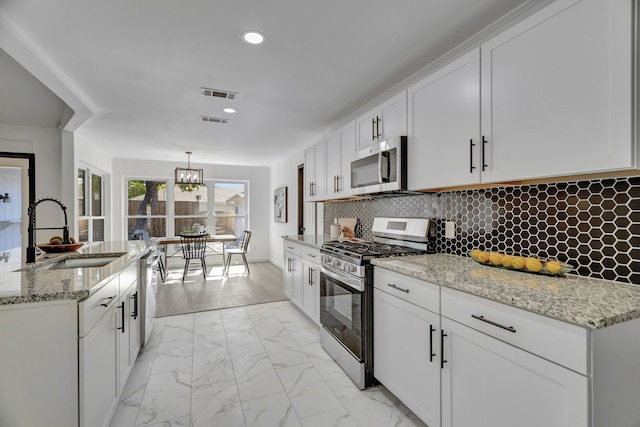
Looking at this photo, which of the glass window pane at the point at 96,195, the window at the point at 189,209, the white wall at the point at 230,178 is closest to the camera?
the glass window pane at the point at 96,195

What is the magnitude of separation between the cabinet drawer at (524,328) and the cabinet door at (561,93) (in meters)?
0.67

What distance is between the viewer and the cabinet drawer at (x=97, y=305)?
130 centimetres

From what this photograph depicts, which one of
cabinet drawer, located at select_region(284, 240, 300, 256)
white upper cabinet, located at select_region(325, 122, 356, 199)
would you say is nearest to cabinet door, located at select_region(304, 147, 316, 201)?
white upper cabinet, located at select_region(325, 122, 356, 199)

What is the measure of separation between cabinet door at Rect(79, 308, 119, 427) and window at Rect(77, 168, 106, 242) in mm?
3468

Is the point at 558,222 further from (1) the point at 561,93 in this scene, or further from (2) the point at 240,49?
(2) the point at 240,49

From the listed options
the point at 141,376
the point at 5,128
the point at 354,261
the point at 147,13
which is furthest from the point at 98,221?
the point at 354,261

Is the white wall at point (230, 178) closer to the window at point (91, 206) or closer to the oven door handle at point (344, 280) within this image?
the window at point (91, 206)

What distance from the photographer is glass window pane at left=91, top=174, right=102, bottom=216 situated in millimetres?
5016

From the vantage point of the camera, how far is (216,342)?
9.39 feet

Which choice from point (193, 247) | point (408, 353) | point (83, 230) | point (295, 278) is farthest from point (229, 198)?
point (408, 353)

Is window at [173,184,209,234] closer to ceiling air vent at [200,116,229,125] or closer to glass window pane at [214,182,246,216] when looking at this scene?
glass window pane at [214,182,246,216]

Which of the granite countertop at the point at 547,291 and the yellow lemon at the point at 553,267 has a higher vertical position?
the yellow lemon at the point at 553,267

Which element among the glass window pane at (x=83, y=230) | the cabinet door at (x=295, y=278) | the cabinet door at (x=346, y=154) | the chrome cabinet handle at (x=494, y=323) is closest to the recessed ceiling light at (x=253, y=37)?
the cabinet door at (x=346, y=154)

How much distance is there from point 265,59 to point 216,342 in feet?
8.29
